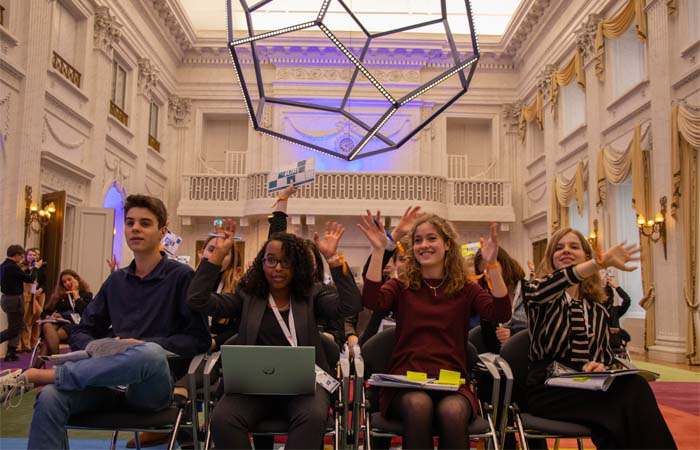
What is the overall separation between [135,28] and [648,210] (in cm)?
1194

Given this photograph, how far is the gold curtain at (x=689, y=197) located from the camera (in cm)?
884

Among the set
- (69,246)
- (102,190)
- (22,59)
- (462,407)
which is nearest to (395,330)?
(462,407)

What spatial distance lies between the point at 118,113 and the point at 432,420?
A: 13.1m

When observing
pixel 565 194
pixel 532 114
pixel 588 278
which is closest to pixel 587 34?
pixel 565 194

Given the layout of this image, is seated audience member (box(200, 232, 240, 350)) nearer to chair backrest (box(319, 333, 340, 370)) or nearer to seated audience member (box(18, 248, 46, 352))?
chair backrest (box(319, 333, 340, 370))

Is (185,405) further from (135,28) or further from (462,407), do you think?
(135,28)

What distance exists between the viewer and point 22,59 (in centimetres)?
976

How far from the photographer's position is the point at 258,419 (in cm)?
285

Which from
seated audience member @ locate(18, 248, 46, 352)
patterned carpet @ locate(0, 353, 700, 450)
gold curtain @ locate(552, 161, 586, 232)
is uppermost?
gold curtain @ locate(552, 161, 586, 232)

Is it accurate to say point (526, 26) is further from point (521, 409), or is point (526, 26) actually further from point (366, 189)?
point (521, 409)

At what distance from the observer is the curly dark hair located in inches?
130

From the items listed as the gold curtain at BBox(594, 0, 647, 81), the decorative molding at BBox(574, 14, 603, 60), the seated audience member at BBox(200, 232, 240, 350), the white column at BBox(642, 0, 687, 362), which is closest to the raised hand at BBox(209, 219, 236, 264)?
the seated audience member at BBox(200, 232, 240, 350)

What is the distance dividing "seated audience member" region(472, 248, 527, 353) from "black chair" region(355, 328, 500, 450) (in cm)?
67

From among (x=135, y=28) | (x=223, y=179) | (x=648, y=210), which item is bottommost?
(x=648, y=210)
